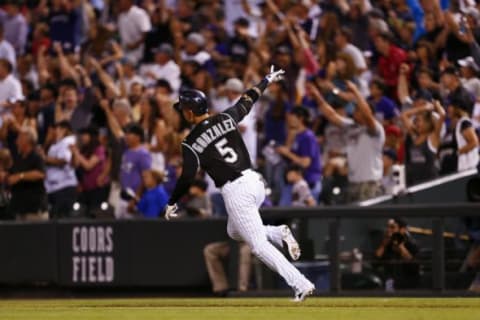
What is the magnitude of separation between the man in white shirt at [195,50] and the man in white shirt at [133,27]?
1.19m

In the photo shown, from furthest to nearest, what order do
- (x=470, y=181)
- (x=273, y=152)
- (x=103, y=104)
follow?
(x=103, y=104), (x=273, y=152), (x=470, y=181)

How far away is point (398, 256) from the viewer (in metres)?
15.7

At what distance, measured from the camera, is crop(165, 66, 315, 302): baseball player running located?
12.7 meters

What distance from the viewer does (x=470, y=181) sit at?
50.9ft

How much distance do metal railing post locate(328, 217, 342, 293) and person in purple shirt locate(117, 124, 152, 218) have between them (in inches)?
118

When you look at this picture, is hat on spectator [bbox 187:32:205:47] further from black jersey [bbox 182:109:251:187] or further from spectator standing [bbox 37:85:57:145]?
black jersey [bbox 182:109:251:187]

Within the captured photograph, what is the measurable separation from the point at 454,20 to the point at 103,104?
558cm

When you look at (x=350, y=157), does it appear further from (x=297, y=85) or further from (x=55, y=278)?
(x=55, y=278)

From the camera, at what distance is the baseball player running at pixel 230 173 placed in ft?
41.8

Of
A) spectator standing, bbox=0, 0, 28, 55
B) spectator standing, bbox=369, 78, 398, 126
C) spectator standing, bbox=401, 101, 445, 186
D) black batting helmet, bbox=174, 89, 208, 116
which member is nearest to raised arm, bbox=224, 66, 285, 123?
black batting helmet, bbox=174, 89, 208, 116

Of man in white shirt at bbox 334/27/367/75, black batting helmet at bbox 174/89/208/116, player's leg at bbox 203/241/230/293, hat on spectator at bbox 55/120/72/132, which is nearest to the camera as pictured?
black batting helmet at bbox 174/89/208/116

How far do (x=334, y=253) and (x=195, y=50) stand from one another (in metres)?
5.75

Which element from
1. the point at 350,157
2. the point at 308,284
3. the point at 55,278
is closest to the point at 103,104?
the point at 55,278

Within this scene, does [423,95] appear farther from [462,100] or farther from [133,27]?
[133,27]
